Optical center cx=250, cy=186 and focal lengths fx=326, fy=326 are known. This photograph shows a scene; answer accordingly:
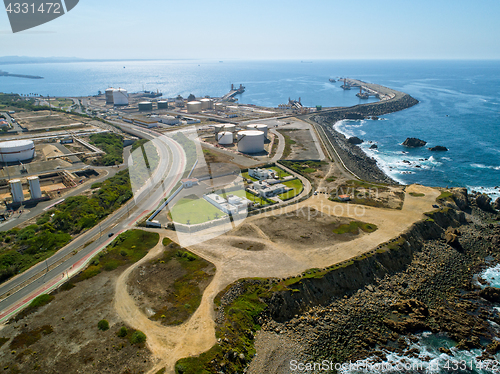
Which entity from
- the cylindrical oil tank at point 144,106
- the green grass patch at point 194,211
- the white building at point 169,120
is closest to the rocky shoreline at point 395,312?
the green grass patch at point 194,211

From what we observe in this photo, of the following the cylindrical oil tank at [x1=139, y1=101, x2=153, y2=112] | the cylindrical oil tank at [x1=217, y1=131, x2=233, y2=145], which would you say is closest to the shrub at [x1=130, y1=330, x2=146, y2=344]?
the cylindrical oil tank at [x1=217, y1=131, x2=233, y2=145]

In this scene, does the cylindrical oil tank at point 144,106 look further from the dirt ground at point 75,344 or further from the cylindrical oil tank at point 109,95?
the dirt ground at point 75,344

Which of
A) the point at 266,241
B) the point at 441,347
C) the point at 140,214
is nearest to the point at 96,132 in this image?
the point at 140,214

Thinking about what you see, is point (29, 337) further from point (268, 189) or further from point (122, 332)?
point (268, 189)

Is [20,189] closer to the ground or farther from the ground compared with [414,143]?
farther from the ground

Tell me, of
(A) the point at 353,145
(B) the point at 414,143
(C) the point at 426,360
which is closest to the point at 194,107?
(A) the point at 353,145

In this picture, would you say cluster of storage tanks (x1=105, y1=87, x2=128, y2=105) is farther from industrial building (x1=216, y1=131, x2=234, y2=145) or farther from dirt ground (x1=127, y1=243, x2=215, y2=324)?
dirt ground (x1=127, y1=243, x2=215, y2=324)
